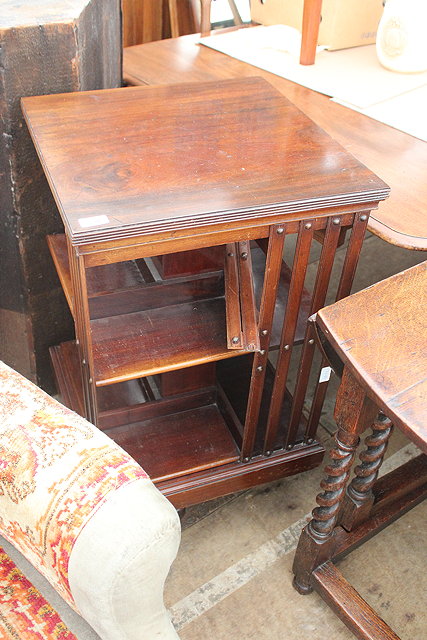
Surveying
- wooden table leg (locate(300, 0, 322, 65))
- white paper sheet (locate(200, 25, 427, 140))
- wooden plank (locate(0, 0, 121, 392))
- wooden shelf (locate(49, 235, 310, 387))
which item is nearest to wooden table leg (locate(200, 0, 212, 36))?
white paper sheet (locate(200, 25, 427, 140))

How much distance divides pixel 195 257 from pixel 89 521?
0.73m

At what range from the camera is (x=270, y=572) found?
4.72ft

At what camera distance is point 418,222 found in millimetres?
1158

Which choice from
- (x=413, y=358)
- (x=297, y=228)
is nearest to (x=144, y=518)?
(x=413, y=358)

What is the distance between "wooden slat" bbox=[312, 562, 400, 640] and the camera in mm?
1252

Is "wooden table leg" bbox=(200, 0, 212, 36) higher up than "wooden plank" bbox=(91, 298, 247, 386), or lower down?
higher up

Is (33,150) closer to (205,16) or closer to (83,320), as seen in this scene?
(83,320)

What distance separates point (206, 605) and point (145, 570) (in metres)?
0.71

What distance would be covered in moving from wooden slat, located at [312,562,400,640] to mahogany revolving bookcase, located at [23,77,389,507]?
25cm

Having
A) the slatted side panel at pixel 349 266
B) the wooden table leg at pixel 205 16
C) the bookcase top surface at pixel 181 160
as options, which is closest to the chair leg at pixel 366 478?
the slatted side panel at pixel 349 266

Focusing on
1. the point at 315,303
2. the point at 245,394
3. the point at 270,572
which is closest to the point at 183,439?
the point at 245,394

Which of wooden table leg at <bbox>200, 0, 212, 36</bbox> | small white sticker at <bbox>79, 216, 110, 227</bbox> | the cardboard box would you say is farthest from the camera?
wooden table leg at <bbox>200, 0, 212, 36</bbox>

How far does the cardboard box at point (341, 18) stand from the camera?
1.76 metres

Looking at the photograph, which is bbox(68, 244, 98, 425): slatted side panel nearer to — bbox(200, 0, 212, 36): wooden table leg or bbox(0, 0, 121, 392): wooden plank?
bbox(0, 0, 121, 392): wooden plank
